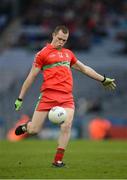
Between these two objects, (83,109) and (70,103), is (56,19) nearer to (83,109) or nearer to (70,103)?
(83,109)

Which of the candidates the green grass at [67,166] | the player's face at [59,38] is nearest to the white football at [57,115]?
the green grass at [67,166]

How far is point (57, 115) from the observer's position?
12.6 m

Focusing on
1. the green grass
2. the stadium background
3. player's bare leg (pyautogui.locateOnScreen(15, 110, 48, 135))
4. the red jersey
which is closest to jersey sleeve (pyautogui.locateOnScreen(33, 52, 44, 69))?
the red jersey

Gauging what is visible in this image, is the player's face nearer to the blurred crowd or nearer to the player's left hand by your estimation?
the player's left hand

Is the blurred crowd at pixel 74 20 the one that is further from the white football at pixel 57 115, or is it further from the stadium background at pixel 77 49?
the white football at pixel 57 115

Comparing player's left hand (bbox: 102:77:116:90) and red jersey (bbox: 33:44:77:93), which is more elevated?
player's left hand (bbox: 102:77:116:90)

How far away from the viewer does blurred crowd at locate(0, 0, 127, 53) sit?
31.8m

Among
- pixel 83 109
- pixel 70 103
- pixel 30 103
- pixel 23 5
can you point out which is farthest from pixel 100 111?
pixel 70 103

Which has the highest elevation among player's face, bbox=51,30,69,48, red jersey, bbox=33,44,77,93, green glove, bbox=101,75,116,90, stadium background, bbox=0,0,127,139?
stadium background, bbox=0,0,127,139

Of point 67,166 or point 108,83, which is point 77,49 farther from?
point 67,166

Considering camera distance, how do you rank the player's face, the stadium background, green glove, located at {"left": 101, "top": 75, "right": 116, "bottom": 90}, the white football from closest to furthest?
the white football
the player's face
green glove, located at {"left": 101, "top": 75, "right": 116, "bottom": 90}
the stadium background

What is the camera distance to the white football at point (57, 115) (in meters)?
12.6

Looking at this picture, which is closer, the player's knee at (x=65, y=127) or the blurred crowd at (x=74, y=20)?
the player's knee at (x=65, y=127)

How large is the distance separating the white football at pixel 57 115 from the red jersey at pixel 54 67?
490 millimetres
